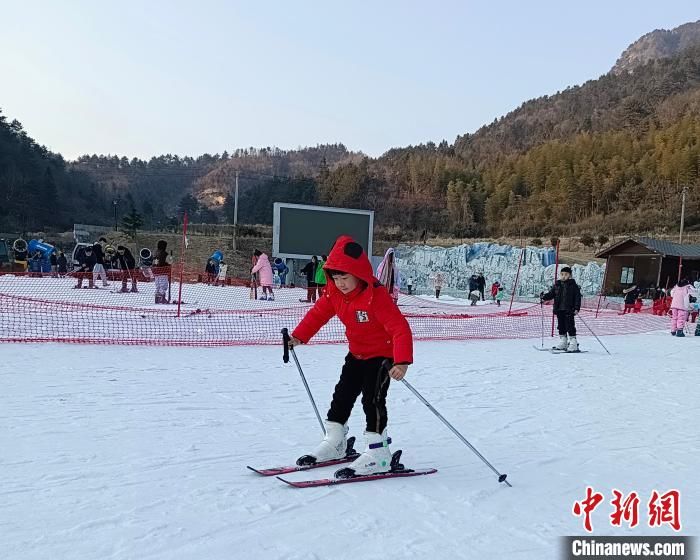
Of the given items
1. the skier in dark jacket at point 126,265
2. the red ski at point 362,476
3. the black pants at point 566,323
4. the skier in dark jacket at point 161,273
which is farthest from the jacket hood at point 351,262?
the skier in dark jacket at point 126,265

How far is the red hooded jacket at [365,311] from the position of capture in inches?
121

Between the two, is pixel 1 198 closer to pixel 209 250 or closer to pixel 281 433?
pixel 209 250

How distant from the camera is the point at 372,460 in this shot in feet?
10.7

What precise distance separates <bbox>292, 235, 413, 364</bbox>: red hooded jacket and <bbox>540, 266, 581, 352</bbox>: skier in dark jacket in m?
6.87

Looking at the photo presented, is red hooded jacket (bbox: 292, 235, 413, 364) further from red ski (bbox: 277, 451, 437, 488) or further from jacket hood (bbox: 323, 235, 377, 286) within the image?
red ski (bbox: 277, 451, 437, 488)

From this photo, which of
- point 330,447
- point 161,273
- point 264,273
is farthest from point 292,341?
point 264,273

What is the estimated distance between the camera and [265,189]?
8525 cm

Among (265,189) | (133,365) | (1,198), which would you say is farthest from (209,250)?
(265,189)

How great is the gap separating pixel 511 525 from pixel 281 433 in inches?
74.7

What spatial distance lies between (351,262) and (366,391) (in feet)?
2.50

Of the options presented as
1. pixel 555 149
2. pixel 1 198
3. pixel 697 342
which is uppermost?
pixel 555 149

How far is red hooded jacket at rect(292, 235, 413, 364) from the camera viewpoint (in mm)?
3084

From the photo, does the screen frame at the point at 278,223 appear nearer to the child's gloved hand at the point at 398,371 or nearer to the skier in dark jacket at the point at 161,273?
the skier in dark jacket at the point at 161,273

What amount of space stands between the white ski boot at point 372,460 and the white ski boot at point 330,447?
0.16 m
